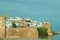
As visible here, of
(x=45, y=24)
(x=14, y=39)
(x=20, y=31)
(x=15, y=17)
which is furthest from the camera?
(x=45, y=24)

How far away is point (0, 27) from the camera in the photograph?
33.9m

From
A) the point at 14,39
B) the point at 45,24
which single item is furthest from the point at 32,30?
the point at 45,24

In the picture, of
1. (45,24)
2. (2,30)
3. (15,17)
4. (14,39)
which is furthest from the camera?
(45,24)

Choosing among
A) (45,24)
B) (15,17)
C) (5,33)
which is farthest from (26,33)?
(45,24)

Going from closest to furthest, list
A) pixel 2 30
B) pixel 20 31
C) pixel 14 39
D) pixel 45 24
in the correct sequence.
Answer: pixel 14 39
pixel 2 30
pixel 20 31
pixel 45 24

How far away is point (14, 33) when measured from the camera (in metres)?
36.5

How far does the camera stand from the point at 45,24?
91.6 meters

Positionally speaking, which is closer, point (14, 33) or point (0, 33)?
point (0, 33)

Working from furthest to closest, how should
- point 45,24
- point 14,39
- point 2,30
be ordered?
point 45,24 → point 2,30 → point 14,39

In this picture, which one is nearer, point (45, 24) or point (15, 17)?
point (15, 17)

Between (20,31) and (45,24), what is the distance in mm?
56220

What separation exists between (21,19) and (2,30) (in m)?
43.4

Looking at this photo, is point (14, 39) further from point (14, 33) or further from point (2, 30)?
point (14, 33)

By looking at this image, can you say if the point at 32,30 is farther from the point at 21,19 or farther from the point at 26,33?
the point at 21,19
